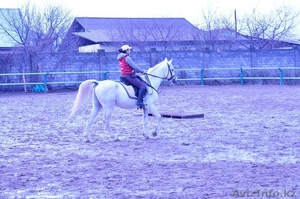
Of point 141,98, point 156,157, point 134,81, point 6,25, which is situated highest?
point 6,25

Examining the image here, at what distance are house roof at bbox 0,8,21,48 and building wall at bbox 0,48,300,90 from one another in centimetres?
1218

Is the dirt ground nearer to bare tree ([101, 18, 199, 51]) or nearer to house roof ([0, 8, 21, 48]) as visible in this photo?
bare tree ([101, 18, 199, 51])

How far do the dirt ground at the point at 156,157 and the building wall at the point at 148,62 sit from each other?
1483cm

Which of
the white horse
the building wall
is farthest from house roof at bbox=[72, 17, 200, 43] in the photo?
the white horse

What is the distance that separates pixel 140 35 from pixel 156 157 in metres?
34.5

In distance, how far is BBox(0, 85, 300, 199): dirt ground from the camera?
740 centimetres

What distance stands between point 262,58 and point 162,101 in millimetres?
15264

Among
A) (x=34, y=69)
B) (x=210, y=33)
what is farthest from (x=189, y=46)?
(x=34, y=69)

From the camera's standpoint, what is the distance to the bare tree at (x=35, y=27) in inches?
1688

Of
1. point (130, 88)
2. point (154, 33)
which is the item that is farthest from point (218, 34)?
point (130, 88)

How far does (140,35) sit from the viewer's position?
4403 cm

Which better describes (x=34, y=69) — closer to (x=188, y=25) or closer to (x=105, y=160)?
(x=188, y=25)

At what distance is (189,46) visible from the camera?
1694 inches

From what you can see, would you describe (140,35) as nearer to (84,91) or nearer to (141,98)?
(84,91)
